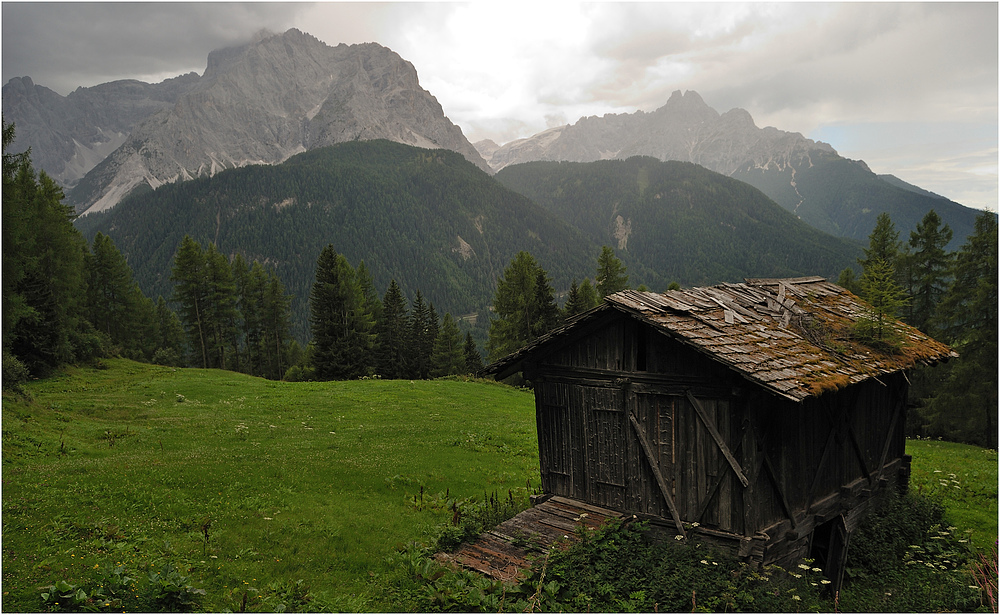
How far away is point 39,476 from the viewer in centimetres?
1418

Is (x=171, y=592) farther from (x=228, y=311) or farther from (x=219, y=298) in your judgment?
(x=228, y=311)

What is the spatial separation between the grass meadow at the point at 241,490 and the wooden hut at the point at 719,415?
15.1 feet

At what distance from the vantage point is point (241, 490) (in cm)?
1520

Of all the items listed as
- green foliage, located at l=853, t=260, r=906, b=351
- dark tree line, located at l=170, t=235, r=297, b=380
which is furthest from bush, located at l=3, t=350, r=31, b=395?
dark tree line, located at l=170, t=235, r=297, b=380

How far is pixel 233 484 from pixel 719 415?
13581 mm

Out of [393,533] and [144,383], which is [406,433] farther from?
[144,383]

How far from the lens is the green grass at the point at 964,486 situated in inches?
691

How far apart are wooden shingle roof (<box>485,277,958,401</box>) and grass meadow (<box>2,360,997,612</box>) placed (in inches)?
234

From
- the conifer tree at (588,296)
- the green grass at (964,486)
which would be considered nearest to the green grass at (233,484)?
the green grass at (964,486)

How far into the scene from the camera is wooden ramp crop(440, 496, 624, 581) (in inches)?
438

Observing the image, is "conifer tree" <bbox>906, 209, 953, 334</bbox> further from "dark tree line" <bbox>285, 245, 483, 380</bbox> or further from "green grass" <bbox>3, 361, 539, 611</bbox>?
"dark tree line" <bbox>285, 245, 483, 380</bbox>

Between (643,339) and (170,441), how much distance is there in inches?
722

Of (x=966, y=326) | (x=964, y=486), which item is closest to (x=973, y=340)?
(x=966, y=326)

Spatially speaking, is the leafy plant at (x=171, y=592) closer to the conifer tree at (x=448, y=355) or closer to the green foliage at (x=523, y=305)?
the green foliage at (x=523, y=305)
